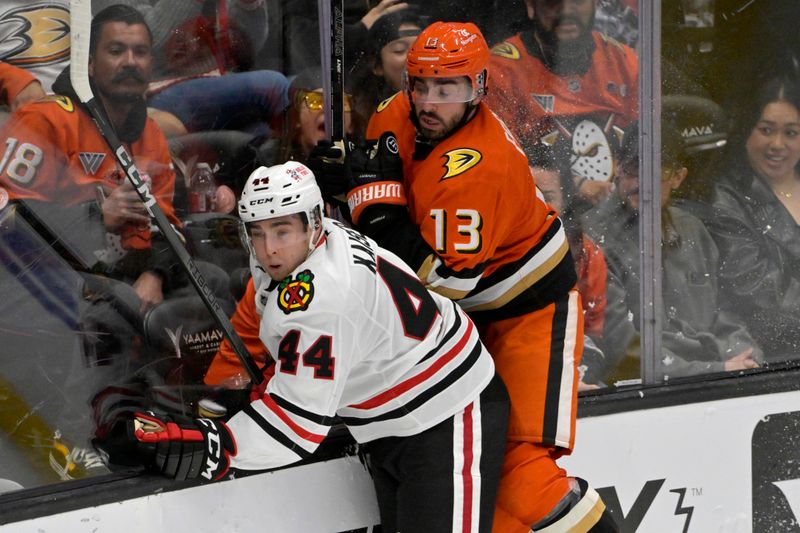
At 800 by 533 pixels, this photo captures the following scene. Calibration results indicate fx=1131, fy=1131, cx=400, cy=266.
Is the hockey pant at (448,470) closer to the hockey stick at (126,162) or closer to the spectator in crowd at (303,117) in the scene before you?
the hockey stick at (126,162)

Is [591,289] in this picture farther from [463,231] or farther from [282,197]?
[282,197]

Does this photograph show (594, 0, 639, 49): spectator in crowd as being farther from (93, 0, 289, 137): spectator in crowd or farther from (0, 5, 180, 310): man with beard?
(0, 5, 180, 310): man with beard

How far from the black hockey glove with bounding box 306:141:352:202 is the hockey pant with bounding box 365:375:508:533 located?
0.62 m

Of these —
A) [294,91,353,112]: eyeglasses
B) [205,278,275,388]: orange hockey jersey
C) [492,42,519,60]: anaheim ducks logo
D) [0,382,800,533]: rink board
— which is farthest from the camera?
[492,42,519,60]: anaheim ducks logo

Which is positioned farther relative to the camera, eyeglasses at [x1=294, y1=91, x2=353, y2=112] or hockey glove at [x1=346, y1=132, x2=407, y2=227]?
eyeglasses at [x1=294, y1=91, x2=353, y2=112]

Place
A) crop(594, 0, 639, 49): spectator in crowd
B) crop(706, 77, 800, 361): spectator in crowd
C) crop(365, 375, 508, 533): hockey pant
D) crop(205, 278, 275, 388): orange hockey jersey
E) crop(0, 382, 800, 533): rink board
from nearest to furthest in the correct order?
crop(365, 375, 508, 533): hockey pant, crop(0, 382, 800, 533): rink board, crop(205, 278, 275, 388): orange hockey jersey, crop(594, 0, 639, 49): spectator in crowd, crop(706, 77, 800, 361): spectator in crowd

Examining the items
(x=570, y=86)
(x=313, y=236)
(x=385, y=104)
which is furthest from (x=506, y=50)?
(x=313, y=236)

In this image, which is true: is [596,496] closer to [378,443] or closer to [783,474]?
[378,443]

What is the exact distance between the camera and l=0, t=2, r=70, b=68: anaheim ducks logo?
2.38 metres

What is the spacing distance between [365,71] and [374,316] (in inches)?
36.5

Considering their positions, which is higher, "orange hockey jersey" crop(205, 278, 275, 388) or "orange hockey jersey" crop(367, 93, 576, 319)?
"orange hockey jersey" crop(367, 93, 576, 319)

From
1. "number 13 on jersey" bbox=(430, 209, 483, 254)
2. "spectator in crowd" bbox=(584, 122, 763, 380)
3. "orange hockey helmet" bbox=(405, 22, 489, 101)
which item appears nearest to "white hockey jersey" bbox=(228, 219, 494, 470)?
"number 13 on jersey" bbox=(430, 209, 483, 254)

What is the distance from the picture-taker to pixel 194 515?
253cm

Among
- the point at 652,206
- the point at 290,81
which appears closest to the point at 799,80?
the point at 652,206
